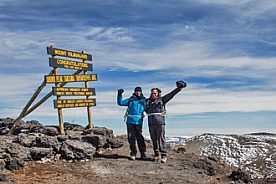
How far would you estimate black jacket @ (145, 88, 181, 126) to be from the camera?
1399 cm

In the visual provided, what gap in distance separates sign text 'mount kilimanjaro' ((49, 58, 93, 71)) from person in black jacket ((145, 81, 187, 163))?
410 centimetres

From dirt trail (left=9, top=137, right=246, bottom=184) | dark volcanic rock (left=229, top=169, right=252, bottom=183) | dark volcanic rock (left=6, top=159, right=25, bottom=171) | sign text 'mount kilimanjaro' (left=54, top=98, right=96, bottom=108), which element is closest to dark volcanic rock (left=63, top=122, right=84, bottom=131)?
sign text 'mount kilimanjaro' (left=54, top=98, right=96, bottom=108)

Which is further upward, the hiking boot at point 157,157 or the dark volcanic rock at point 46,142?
the dark volcanic rock at point 46,142

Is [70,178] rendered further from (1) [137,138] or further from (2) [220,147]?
(2) [220,147]

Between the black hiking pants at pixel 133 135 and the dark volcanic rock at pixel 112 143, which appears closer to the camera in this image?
the black hiking pants at pixel 133 135

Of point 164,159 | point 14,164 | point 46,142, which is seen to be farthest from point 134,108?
point 14,164

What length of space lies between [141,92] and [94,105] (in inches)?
190

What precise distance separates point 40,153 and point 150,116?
326 cm

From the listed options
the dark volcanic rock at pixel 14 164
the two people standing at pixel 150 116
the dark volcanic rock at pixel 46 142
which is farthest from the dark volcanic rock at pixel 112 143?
the dark volcanic rock at pixel 14 164

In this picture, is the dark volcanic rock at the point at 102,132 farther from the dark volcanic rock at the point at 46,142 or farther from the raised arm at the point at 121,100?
the raised arm at the point at 121,100

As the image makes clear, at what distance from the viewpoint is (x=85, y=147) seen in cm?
1416

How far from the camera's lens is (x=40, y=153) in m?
13.6

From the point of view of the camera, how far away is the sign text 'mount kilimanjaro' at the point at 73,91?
16.7 metres

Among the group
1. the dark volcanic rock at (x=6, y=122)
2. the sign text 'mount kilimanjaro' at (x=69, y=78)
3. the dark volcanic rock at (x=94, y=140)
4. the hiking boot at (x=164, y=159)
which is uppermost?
the sign text 'mount kilimanjaro' at (x=69, y=78)
